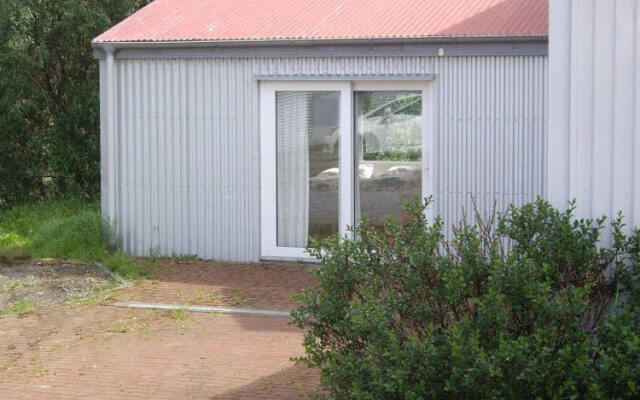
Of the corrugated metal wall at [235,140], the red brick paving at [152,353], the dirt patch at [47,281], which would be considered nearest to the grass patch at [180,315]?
the red brick paving at [152,353]

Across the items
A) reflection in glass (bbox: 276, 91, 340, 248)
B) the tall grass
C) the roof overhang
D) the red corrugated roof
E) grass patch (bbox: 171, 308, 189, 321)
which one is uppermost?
the red corrugated roof

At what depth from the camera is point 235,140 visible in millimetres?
13008

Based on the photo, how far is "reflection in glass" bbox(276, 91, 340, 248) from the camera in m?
12.9

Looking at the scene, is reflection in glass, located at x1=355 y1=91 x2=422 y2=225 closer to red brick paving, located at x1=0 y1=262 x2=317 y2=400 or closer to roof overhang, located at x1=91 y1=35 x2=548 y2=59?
roof overhang, located at x1=91 y1=35 x2=548 y2=59

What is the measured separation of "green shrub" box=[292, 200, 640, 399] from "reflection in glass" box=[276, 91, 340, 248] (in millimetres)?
6446

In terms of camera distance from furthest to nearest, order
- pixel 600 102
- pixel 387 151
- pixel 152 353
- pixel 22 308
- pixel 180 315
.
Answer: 1. pixel 387 151
2. pixel 22 308
3. pixel 180 315
4. pixel 152 353
5. pixel 600 102

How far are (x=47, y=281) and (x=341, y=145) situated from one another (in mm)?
3873

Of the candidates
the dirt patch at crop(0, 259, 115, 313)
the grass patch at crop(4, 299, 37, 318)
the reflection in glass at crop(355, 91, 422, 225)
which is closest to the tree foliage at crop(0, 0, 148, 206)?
the dirt patch at crop(0, 259, 115, 313)

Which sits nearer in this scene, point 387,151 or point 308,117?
point 387,151

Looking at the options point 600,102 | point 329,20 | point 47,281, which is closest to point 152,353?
point 47,281

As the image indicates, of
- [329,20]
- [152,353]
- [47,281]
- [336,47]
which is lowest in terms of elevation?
[152,353]

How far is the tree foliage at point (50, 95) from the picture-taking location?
55.6ft

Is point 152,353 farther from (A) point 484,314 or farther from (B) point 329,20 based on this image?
(B) point 329,20

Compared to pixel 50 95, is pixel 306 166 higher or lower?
lower
